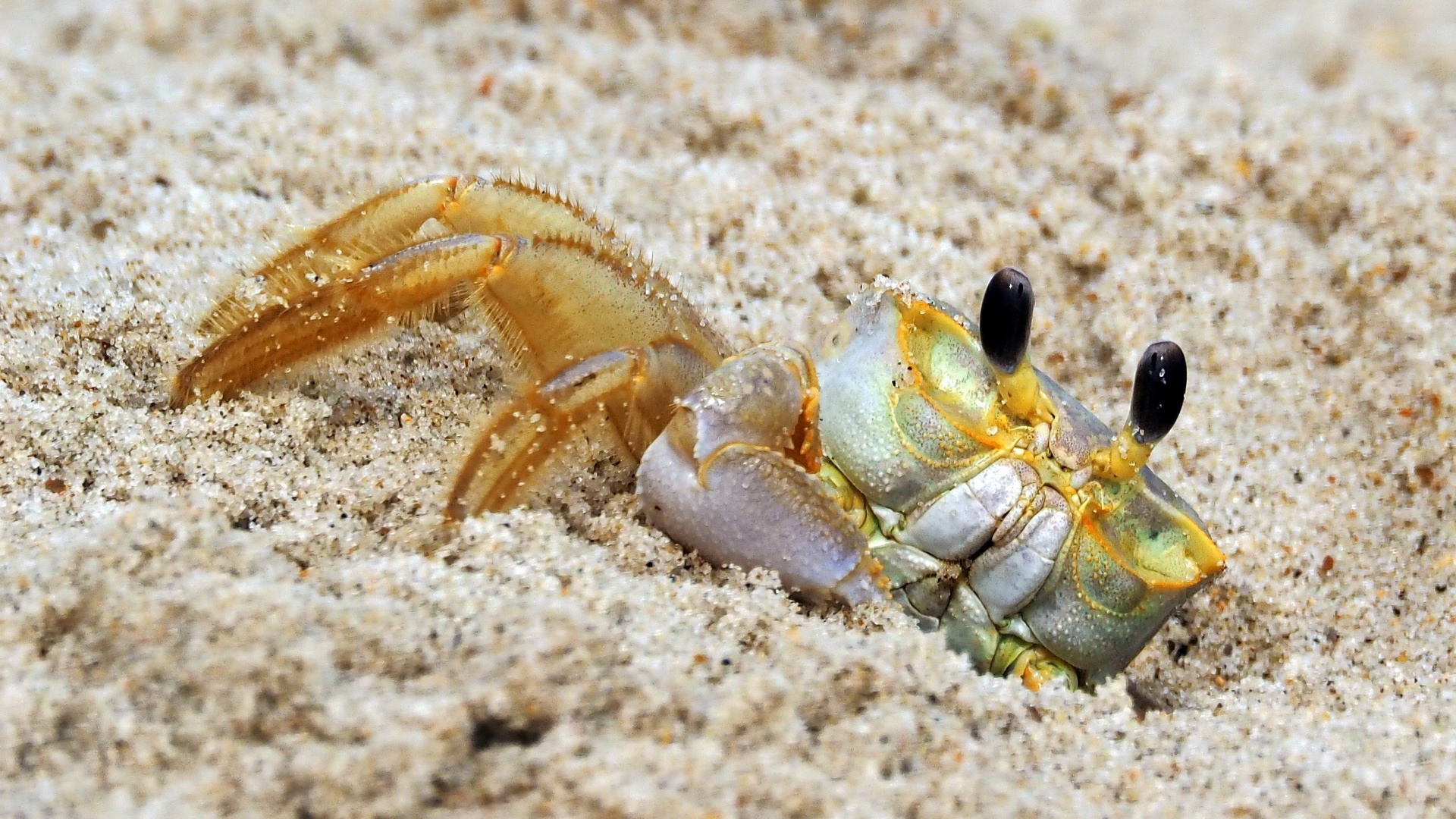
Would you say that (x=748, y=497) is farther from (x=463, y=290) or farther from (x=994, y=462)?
(x=463, y=290)

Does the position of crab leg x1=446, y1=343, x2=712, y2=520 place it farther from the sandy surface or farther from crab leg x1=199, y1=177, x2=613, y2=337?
crab leg x1=199, y1=177, x2=613, y2=337

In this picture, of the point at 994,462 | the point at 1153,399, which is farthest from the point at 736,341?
the point at 1153,399

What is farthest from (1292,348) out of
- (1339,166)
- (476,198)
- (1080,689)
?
(476,198)

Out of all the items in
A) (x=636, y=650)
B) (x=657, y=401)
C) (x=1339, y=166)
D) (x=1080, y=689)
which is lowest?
(x=1080, y=689)

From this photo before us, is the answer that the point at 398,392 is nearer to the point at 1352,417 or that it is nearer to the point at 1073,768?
the point at 1073,768

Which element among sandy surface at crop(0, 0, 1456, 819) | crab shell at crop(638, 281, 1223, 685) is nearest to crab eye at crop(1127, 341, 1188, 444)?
crab shell at crop(638, 281, 1223, 685)

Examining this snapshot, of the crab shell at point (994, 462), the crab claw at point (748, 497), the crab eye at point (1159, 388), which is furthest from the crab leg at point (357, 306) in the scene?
the crab eye at point (1159, 388)
